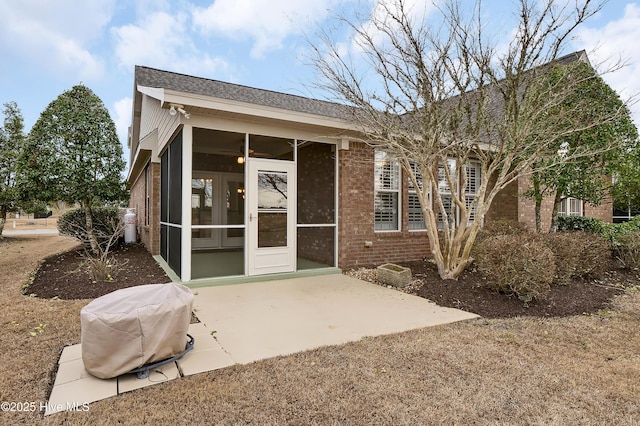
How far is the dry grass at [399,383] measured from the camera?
214 cm

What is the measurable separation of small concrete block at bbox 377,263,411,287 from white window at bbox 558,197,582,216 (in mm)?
8305

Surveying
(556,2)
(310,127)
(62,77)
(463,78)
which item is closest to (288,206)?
(310,127)

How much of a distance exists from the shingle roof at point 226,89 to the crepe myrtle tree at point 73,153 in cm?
149

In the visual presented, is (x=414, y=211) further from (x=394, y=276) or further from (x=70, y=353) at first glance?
(x=70, y=353)

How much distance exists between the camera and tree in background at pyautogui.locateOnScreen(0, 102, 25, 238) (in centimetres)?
1280

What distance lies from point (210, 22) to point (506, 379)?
12.0 meters

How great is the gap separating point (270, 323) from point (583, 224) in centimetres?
934

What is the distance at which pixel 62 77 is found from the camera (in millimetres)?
15883

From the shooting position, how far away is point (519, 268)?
4.58 m

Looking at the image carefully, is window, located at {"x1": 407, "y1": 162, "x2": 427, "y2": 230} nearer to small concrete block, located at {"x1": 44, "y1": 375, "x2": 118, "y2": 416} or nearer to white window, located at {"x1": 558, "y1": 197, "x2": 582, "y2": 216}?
white window, located at {"x1": 558, "y1": 197, "x2": 582, "y2": 216}

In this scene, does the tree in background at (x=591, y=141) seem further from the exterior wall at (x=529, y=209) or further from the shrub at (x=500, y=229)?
the exterior wall at (x=529, y=209)

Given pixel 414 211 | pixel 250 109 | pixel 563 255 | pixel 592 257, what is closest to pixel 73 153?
pixel 250 109

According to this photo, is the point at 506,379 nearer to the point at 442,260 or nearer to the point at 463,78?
the point at 442,260

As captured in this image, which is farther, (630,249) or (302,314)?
(630,249)
